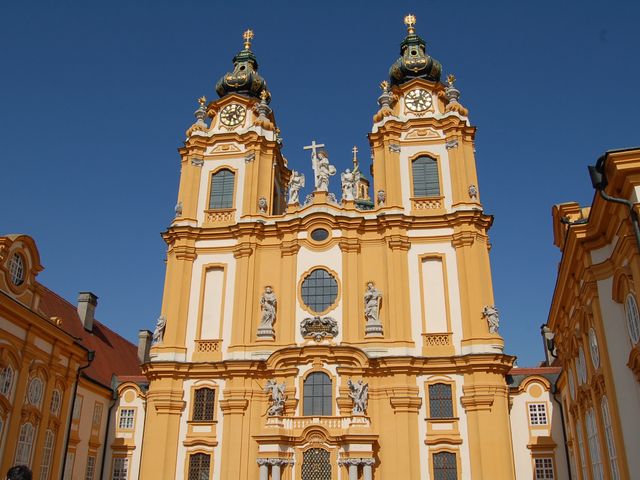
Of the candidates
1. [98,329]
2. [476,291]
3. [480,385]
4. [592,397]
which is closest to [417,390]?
[480,385]

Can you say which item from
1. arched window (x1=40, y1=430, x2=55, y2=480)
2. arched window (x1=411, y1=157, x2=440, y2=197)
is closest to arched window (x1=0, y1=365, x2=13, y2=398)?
arched window (x1=40, y1=430, x2=55, y2=480)

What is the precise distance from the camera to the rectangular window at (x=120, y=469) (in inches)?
1108

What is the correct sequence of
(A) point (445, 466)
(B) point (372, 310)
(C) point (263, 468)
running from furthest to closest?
1. (B) point (372, 310)
2. (A) point (445, 466)
3. (C) point (263, 468)

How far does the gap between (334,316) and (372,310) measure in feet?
5.90

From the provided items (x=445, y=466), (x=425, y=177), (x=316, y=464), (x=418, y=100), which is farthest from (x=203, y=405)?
(x=418, y=100)

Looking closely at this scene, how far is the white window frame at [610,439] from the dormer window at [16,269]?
19457 mm

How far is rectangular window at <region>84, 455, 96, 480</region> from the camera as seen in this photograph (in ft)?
90.5

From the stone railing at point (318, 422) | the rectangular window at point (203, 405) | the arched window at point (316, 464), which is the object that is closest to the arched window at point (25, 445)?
the rectangular window at point (203, 405)

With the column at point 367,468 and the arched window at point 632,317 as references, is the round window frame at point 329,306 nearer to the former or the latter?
the column at point 367,468

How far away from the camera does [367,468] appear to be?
2417cm

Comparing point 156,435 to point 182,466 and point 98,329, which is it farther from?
point 98,329

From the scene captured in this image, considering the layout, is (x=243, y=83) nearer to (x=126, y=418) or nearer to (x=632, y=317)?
(x=126, y=418)

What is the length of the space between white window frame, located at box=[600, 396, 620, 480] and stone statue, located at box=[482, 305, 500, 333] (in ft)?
35.7

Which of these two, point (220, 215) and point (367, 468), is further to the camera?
point (220, 215)
